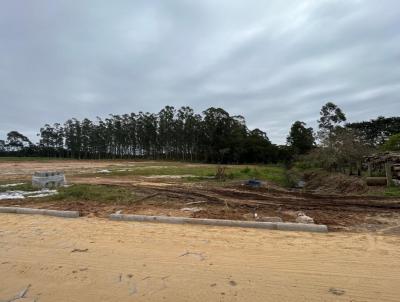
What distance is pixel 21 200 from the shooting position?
11938mm

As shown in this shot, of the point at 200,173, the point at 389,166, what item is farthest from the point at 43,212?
the point at 200,173

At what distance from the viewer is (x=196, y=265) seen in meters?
4.96

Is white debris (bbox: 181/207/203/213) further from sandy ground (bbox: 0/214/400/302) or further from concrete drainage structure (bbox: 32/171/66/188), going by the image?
concrete drainage structure (bbox: 32/171/66/188)

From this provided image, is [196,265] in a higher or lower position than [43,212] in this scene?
lower

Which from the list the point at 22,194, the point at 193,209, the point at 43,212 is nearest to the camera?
the point at 43,212

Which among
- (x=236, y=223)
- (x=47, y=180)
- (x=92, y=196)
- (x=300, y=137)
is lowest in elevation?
(x=236, y=223)

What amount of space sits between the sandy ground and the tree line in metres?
54.5

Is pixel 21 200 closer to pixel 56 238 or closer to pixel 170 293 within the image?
pixel 56 238

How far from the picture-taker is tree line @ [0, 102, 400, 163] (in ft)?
218

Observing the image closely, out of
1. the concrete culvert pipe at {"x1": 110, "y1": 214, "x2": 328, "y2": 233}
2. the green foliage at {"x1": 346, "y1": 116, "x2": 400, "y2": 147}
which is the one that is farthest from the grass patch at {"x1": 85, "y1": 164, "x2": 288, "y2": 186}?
the green foliage at {"x1": 346, "y1": 116, "x2": 400, "y2": 147}

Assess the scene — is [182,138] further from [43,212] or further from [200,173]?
[43,212]

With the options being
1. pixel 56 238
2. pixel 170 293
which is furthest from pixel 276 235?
pixel 56 238

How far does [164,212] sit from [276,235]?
3780 mm

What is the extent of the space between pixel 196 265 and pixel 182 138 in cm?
7793
